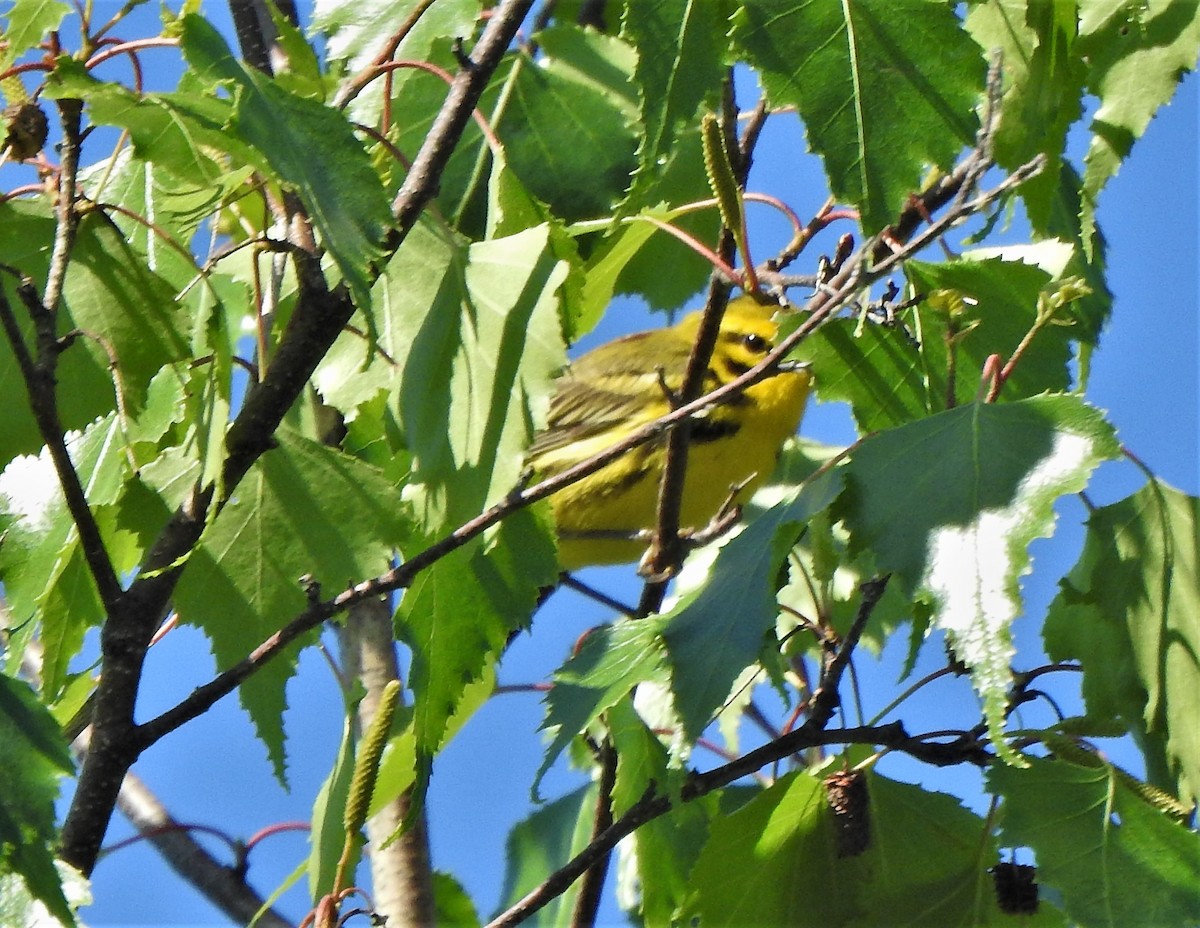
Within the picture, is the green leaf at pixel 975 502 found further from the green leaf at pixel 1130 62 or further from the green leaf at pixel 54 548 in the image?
the green leaf at pixel 54 548

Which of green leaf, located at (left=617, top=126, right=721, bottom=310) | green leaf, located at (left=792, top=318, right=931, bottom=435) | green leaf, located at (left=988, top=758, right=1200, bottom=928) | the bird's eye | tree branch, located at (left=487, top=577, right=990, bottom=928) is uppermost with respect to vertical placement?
the bird's eye

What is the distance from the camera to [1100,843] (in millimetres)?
1005

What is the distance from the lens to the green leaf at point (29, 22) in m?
0.99

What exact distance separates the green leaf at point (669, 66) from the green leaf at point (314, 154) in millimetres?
179

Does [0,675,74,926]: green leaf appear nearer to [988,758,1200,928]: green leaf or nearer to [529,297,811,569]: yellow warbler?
[988,758,1200,928]: green leaf

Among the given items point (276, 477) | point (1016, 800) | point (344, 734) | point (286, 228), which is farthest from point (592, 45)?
point (1016, 800)

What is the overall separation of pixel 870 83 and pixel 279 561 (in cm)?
51

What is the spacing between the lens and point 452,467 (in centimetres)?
93

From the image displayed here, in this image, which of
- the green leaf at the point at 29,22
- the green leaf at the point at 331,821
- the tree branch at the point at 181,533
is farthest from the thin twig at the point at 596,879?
the green leaf at the point at 29,22

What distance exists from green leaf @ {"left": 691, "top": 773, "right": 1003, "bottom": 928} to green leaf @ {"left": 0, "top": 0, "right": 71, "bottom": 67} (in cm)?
74

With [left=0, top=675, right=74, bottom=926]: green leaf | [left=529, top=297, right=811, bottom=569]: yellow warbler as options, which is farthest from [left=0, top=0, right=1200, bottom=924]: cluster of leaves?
[left=529, top=297, right=811, bottom=569]: yellow warbler

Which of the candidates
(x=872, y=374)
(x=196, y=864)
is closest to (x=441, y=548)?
(x=872, y=374)

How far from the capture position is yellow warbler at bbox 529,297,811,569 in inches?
76.4

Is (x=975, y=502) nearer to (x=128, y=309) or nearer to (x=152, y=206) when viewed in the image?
(x=128, y=309)
